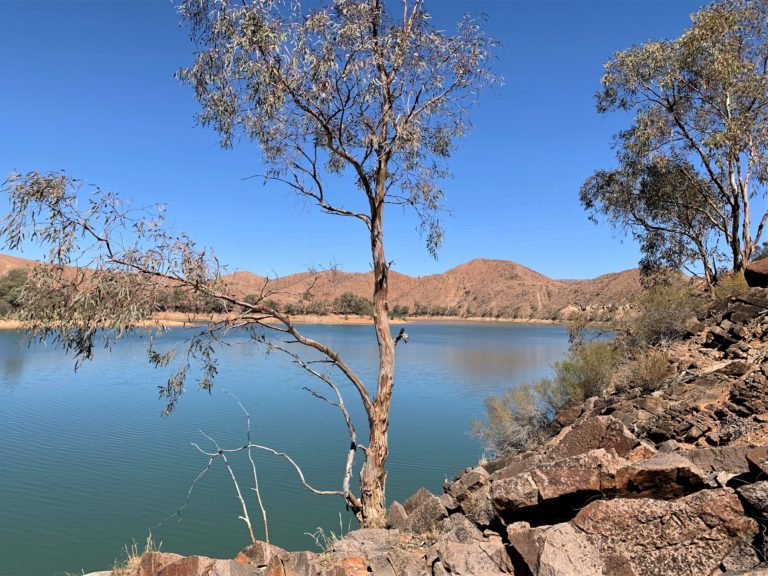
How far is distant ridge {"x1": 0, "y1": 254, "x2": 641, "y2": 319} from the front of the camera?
8388 centimetres

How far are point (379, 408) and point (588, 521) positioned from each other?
2.82 metres

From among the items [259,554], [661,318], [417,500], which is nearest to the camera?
[259,554]

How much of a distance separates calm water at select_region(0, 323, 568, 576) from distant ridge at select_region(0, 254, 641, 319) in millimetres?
53836

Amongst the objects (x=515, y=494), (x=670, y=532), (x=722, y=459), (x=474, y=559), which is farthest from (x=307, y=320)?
(x=670, y=532)

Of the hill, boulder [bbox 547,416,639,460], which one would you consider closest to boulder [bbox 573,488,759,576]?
boulder [bbox 547,416,639,460]

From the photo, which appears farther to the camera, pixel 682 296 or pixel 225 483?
pixel 682 296

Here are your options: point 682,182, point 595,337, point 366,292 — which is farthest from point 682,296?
point 366,292

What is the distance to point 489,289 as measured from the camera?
Result: 112 meters

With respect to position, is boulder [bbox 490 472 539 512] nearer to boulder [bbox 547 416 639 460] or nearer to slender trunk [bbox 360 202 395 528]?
boulder [bbox 547 416 639 460]

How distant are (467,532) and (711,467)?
174cm

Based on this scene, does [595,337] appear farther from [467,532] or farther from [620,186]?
[467,532]

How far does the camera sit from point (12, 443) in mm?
10141

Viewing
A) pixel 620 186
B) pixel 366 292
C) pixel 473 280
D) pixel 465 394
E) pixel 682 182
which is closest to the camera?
pixel 682 182

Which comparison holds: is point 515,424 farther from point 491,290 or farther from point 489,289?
point 489,289
